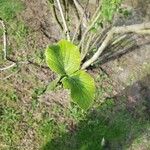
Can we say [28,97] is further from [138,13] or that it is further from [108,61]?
[138,13]

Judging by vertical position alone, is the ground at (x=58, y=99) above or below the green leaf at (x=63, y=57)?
below

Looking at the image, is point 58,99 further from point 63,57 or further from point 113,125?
point 63,57

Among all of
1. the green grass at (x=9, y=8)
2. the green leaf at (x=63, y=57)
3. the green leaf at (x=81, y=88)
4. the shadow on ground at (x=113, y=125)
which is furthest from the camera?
the green grass at (x=9, y=8)

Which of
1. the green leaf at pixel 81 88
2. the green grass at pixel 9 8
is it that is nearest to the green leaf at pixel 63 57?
the green leaf at pixel 81 88

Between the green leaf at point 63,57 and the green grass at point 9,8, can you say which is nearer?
the green leaf at point 63,57

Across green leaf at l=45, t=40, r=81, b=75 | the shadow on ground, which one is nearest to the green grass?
the shadow on ground

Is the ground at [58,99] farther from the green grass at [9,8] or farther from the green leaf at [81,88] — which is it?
the green leaf at [81,88]

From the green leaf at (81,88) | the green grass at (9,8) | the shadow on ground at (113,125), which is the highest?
the green grass at (9,8)

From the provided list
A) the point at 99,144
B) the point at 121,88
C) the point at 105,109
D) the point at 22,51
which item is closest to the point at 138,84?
the point at 121,88
